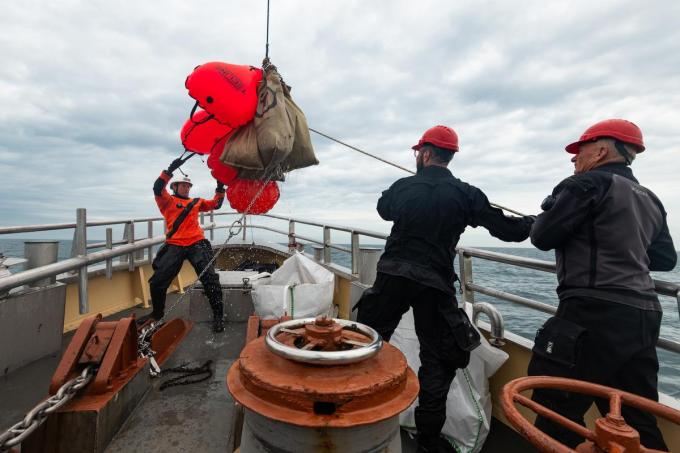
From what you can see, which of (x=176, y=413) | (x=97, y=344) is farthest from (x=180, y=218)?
Result: (x=176, y=413)

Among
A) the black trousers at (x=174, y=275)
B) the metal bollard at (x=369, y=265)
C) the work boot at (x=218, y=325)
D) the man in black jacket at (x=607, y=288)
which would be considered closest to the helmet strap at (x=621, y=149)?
the man in black jacket at (x=607, y=288)

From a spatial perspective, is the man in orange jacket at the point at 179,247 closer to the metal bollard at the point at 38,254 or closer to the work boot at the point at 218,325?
the work boot at the point at 218,325

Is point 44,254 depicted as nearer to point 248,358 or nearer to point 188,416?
point 188,416

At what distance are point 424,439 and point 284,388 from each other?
5.38ft

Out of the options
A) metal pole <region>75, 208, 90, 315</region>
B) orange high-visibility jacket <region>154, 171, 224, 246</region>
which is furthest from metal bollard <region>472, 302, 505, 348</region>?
orange high-visibility jacket <region>154, 171, 224, 246</region>

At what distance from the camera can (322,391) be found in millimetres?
1193

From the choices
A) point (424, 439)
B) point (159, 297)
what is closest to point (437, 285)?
point (424, 439)

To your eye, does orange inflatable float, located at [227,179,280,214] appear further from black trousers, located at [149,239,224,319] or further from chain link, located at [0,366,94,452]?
black trousers, located at [149,239,224,319]

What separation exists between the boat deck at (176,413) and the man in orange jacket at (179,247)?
1026mm

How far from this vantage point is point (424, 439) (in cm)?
240

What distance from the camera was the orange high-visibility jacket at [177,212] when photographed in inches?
185

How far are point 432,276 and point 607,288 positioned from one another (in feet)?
3.07

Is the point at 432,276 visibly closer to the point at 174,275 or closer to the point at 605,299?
the point at 605,299

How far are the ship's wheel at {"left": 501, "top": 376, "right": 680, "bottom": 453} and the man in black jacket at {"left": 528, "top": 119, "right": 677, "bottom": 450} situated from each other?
0.41 m
